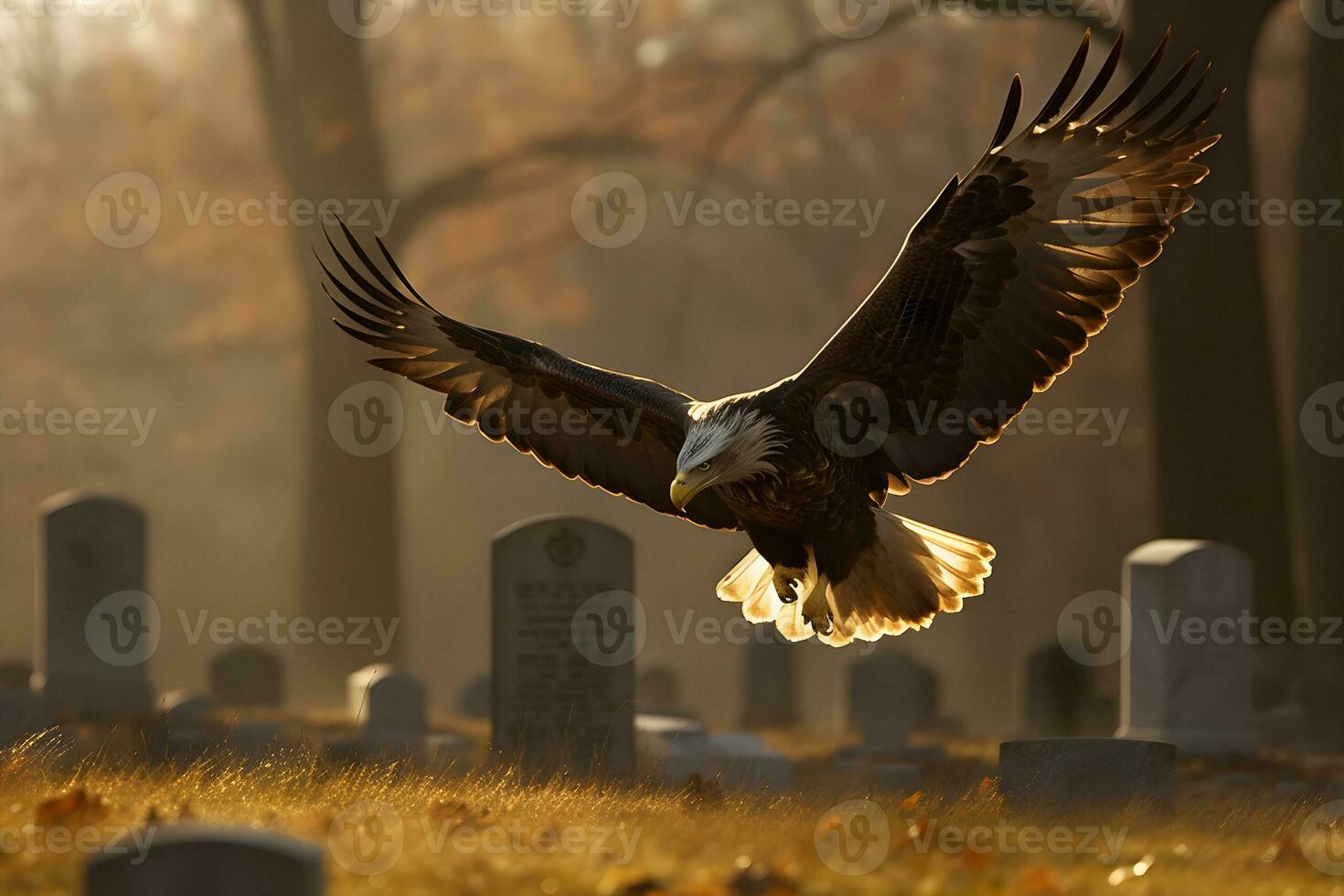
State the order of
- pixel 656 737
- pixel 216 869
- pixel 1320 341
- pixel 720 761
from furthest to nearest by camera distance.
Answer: pixel 1320 341 < pixel 656 737 < pixel 720 761 < pixel 216 869

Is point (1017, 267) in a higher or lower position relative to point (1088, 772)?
higher

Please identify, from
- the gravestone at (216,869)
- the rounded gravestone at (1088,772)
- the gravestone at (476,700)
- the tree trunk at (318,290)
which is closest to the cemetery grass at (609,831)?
the rounded gravestone at (1088,772)

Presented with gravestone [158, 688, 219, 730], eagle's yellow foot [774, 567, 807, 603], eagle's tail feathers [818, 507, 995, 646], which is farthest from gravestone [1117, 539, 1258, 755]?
gravestone [158, 688, 219, 730]

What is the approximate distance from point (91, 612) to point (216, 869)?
9.24m

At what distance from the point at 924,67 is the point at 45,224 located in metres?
17.4

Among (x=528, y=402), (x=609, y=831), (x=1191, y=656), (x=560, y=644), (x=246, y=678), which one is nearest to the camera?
(x=609, y=831)

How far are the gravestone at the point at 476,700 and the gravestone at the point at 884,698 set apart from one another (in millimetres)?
4501

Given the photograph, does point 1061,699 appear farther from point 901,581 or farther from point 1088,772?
point 901,581

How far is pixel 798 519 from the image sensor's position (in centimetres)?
609

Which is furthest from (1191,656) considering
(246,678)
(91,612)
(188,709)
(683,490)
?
(246,678)

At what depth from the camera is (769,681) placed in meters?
16.0

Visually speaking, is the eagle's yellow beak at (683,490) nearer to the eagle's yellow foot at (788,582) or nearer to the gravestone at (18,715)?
the eagle's yellow foot at (788,582)

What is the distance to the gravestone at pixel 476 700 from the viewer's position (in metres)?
15.9

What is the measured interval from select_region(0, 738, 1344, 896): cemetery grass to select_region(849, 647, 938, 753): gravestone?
6.19 metres
